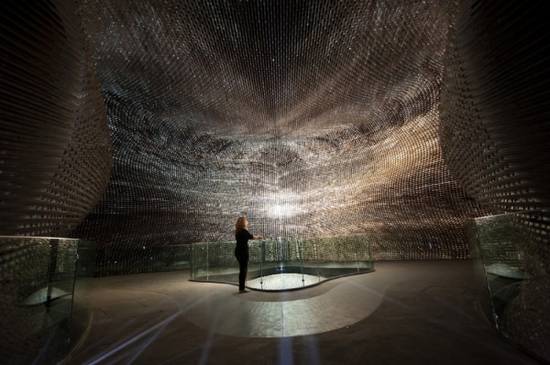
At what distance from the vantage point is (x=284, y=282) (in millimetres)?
3930

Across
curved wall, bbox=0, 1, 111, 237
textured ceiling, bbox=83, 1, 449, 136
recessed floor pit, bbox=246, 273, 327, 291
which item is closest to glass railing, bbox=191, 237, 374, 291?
recessed floor pit, bbox=246, 273, 327, 291

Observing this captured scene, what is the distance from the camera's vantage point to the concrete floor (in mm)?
1467

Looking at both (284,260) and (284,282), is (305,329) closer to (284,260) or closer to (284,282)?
(284,282)

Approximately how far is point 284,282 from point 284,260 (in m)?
0.82

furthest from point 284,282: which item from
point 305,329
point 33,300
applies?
point 33,300

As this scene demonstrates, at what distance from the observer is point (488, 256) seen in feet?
6.24

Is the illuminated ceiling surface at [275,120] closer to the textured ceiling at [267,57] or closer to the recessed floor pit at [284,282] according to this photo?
the textured ceiling at [267,57]

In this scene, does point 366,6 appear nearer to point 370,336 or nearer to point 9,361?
point 370,336

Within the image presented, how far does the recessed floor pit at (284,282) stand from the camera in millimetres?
3588

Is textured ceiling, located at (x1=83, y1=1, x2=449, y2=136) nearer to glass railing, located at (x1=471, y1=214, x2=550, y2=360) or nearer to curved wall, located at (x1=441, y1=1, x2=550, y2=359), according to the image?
curved wall, located at (x1=441, y1=1, x2=550, y2=359)

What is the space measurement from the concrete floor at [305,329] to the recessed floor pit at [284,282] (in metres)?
0.33

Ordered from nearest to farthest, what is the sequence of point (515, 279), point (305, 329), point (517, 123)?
point (517, 123), point (515, 279), point (305, 329)

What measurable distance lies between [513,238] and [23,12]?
10.3 feet

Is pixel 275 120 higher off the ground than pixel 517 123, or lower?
higher
